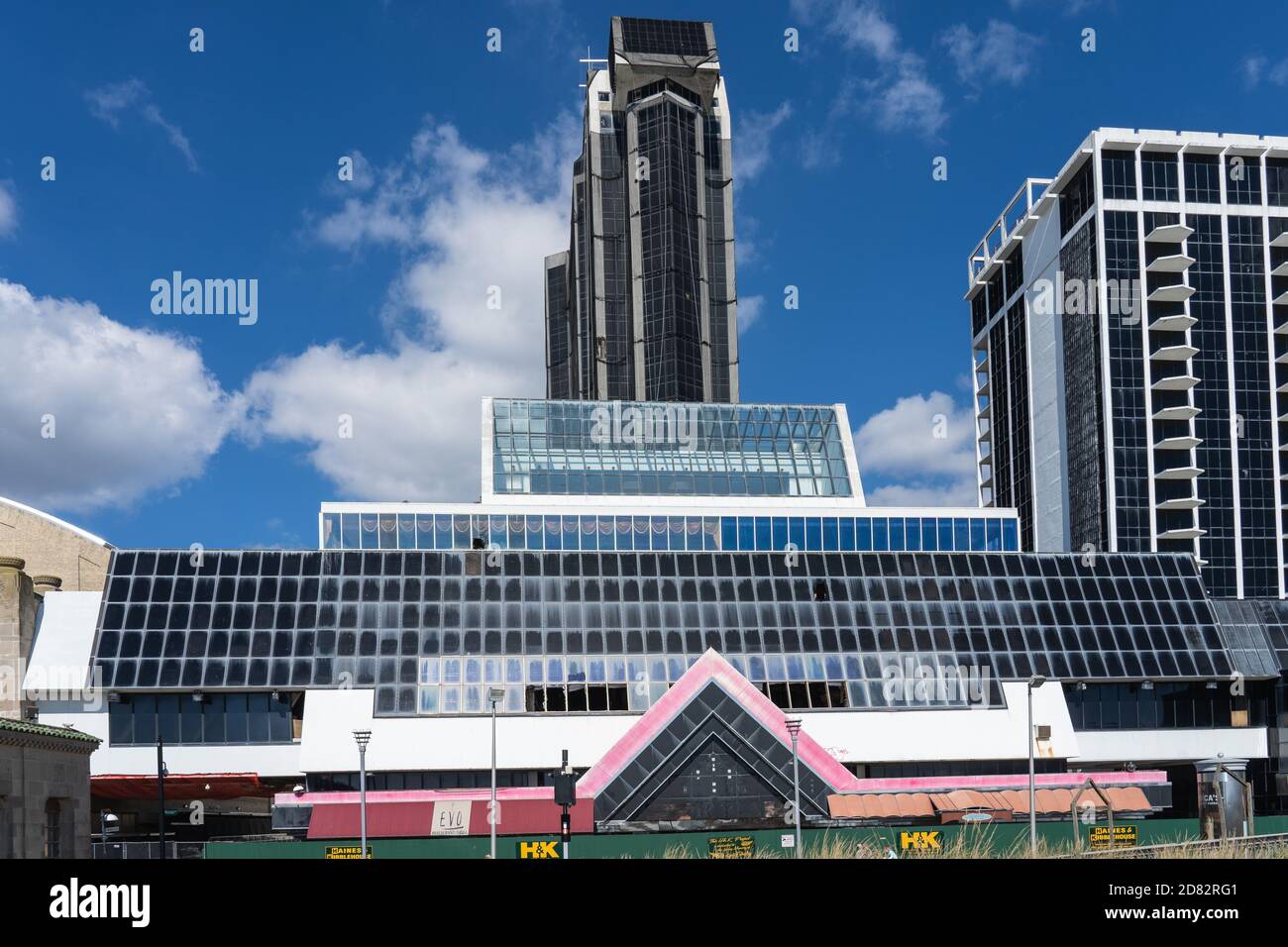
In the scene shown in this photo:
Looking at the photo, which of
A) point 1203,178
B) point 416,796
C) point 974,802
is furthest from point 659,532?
point 1203,178

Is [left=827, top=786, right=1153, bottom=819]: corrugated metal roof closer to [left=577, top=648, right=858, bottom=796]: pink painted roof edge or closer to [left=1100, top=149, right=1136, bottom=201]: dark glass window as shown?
[left=577, top=648, right=858, bottom=796]: pink painted roof edge

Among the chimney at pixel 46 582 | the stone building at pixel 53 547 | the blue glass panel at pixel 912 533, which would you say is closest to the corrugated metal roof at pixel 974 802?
the blue glass panel at pixel 912 533

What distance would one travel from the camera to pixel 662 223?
174 metres

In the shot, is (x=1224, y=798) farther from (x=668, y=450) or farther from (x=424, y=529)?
(x=668, y=450)

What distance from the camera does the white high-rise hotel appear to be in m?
132

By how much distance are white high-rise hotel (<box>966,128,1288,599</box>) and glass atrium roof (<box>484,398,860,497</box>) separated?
40.8m

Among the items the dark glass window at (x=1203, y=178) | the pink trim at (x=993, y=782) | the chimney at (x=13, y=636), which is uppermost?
the dark glass window at (x=1203, y=178)

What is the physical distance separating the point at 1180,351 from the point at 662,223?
228ft

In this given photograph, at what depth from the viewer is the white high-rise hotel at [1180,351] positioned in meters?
132

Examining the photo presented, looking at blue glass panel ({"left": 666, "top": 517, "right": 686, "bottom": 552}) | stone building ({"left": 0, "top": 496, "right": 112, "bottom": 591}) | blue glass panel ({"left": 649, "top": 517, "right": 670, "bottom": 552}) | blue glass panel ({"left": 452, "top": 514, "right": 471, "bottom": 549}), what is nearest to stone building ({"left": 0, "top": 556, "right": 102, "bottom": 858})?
stone building ({"left": 0, "top": 496, "right": 112, "bottom": 591})

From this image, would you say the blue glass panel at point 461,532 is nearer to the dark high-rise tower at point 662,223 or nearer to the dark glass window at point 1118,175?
the dark high-rise tower at point 662,223

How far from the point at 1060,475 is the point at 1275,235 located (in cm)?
3306

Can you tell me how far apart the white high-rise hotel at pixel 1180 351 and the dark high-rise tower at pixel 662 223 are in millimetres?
50552
